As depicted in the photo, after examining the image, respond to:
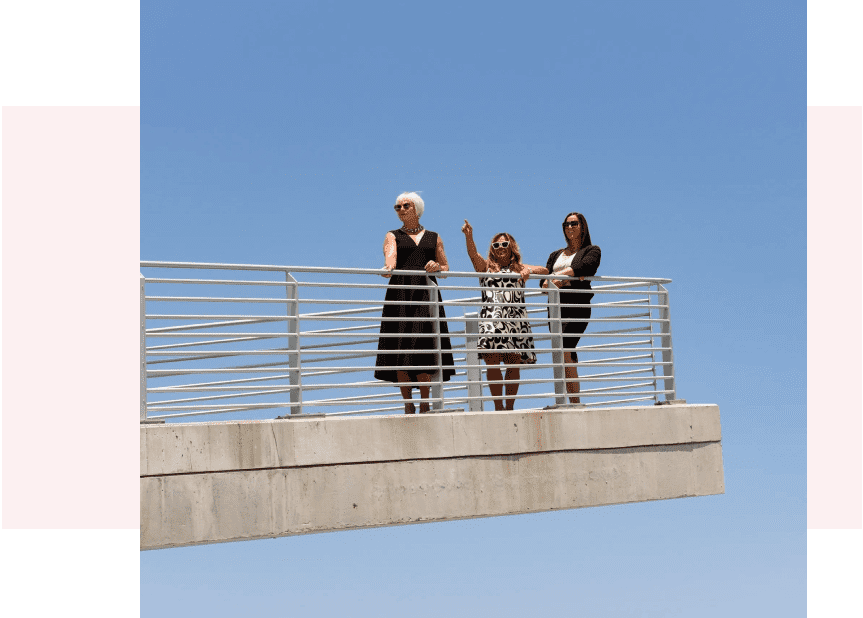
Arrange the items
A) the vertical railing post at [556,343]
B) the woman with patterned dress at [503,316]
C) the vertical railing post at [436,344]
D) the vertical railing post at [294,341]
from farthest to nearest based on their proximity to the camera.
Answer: the vertical railing post at [556,343], the woman with patterned dress at [503,316], the vertical railing post at [436,344], the vertical railing post at [294,341]

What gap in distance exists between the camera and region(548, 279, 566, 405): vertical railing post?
1159 centimetres

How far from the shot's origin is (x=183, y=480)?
29.0ft

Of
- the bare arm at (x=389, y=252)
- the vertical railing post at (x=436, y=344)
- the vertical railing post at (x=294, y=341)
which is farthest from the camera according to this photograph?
the bare arm at (x=389, y=252)

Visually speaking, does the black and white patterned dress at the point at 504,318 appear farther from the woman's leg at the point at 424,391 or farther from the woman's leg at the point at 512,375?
the woman's leg at the point at 424,391

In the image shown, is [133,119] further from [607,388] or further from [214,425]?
[607,388]

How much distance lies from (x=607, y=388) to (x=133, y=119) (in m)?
7.26

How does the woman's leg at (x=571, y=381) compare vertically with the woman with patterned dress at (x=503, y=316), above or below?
below

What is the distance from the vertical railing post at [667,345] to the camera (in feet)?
42.1

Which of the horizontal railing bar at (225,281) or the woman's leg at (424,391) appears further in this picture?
the woman's leg at (424,391)

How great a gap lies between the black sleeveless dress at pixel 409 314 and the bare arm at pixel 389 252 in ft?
0.16

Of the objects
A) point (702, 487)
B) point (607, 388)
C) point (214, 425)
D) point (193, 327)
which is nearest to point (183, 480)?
point (214, 425)

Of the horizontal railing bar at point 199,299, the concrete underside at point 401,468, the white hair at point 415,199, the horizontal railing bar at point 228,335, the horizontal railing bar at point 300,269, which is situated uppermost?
the white hair at point 415,199

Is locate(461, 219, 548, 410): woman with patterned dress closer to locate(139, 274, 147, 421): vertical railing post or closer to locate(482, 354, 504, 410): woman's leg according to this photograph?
locate(482, 354, 504, 410): woman's leg

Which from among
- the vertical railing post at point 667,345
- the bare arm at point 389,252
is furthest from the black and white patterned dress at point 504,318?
the vertical railing post at point 667,345
